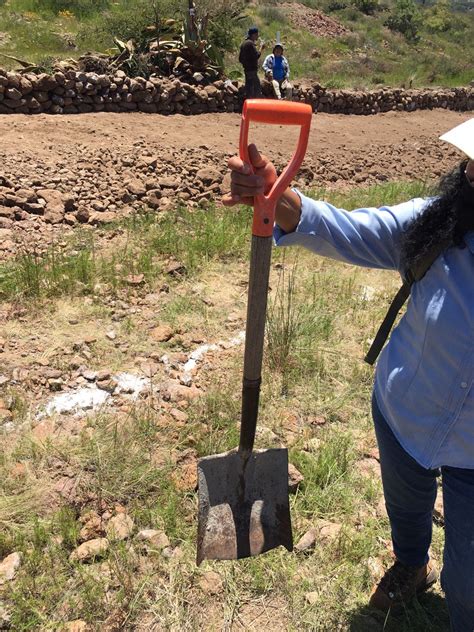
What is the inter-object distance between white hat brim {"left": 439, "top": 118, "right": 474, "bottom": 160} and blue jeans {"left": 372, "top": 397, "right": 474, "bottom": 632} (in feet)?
2.66

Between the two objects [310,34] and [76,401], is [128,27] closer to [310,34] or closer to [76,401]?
[76,401]

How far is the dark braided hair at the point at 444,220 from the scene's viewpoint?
141 centimetres

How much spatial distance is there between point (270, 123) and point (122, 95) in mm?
9053

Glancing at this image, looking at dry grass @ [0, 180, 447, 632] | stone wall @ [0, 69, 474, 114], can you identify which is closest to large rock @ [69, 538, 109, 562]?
dry grass @ [0, 180, 447, 632]

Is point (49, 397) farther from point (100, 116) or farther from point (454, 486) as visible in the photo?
point (100, 116)

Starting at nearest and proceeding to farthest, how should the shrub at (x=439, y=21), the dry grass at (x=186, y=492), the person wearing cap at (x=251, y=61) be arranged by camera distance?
the dry grass at (x=186, y=492) < the person wearing cap at (x=251, y=61) < the shrub at (x=439, y=21)

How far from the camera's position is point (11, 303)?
3.76 meters

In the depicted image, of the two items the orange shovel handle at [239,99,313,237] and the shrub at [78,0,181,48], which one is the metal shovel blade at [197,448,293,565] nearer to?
the orange shovel handle at [239,99,313,237]

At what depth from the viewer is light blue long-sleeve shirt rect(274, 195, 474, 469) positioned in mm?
1427

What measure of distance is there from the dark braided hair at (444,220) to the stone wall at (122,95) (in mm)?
8326

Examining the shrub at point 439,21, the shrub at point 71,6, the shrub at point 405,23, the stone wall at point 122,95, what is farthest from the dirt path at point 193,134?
the shrub at point 439,21

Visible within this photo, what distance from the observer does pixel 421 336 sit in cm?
150

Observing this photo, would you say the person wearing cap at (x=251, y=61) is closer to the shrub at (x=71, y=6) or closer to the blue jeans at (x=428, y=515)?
the shrub at (x=71, y=6)

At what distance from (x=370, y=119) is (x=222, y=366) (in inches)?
447
